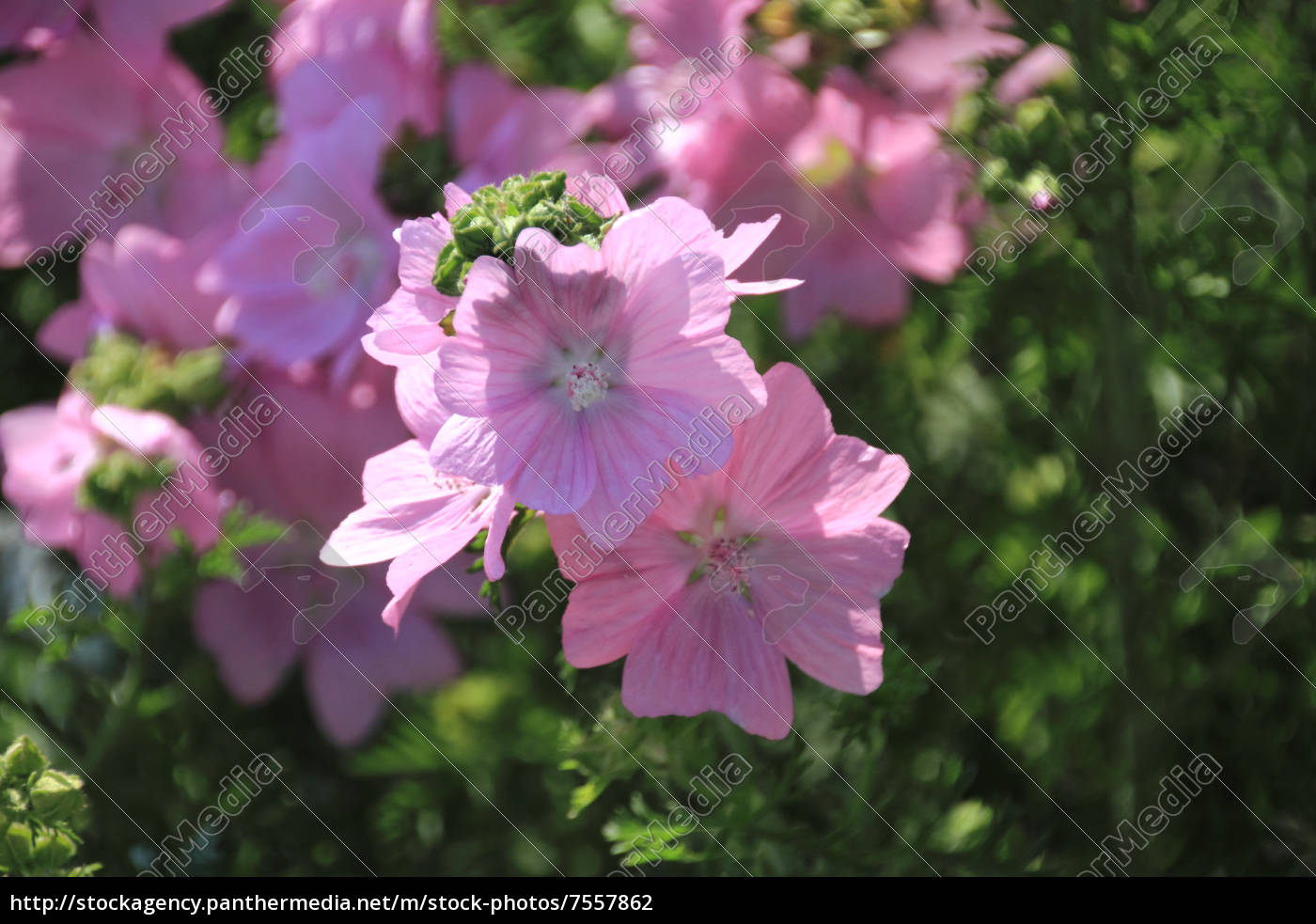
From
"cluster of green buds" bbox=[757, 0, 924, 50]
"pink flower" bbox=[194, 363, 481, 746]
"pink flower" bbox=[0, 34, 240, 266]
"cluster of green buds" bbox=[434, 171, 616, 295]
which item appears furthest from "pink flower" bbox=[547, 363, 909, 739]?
"pink flower" bbox=[0, 34, 240, 266]

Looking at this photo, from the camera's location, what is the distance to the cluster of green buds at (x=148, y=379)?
827 mm

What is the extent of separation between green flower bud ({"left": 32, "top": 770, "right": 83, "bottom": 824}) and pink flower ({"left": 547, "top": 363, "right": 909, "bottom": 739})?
38 centimetres

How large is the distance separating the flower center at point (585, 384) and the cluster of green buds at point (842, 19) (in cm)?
50

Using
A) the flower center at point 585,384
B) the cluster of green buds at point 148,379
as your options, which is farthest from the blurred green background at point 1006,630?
the flower center at point 585,384

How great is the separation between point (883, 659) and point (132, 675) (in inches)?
23.4

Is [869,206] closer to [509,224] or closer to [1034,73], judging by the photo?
[1034,73]

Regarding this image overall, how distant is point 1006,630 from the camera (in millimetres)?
1009

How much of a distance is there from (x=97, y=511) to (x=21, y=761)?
0.64ft

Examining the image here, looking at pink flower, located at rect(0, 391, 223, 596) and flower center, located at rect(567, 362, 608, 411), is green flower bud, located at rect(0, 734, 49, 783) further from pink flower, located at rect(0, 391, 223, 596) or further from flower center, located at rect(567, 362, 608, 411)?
flower center, located at rect(567, 362, 608, 411)

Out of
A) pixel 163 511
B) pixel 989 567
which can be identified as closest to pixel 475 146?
pixel 163 511

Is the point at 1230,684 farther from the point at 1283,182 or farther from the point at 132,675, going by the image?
the point at 132,675

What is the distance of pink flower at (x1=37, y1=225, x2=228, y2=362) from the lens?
2.86ft
